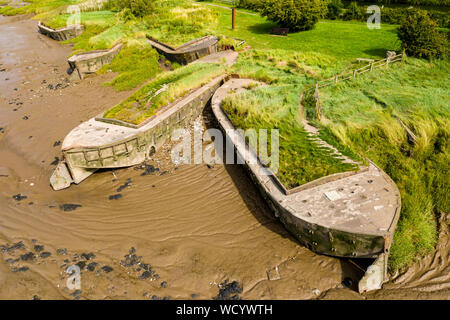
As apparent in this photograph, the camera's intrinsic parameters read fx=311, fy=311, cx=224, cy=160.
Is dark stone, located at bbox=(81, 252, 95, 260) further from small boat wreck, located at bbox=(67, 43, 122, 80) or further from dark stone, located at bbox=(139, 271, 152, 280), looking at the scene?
small boat wreck, located at bbox=(67, 43, 122, 80)

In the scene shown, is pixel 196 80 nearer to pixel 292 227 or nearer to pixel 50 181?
pixel 50 181

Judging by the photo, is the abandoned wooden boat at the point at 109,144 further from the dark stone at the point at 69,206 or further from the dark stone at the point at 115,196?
the dark stone at the point at 115,196

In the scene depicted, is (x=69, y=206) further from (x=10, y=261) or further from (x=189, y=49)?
(x=189, y=49)

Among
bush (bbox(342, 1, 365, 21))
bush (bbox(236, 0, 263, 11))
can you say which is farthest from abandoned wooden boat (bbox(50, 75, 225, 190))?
bush (bbox(236, 0, 263, 11))

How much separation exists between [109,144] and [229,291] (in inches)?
281

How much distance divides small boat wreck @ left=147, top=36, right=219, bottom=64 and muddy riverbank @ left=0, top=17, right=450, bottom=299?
10231mm

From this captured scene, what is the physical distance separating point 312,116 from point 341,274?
7.39 metres

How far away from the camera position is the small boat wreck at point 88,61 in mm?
21766

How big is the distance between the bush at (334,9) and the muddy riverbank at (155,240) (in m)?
26.9

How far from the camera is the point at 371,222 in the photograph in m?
8.80

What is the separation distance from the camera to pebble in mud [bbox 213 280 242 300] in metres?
8.65

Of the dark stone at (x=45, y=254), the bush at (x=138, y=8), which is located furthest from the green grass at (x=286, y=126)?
the bush at (x=138, y=8)
